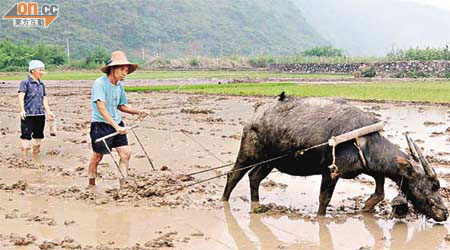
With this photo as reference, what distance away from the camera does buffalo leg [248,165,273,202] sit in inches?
263

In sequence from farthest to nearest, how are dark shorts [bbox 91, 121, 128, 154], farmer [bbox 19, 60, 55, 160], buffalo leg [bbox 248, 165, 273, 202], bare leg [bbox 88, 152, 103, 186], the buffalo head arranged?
farmer [bbox 19, 60, 55, 160] → bare leg [bbox 88, 152, 103, 186] → dark shorts [bbox 91, 121, 128, 154] → buffalo leg [bbox 248, 165, 273, 202] → the buffalo head

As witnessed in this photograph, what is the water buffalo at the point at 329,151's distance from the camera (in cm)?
580

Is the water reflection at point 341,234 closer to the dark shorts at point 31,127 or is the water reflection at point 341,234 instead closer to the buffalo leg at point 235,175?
the buffalo leg at point 235,175

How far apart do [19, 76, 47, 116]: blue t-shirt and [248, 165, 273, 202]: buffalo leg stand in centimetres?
437


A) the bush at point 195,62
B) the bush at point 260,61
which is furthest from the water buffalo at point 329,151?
the bush at point 195,62

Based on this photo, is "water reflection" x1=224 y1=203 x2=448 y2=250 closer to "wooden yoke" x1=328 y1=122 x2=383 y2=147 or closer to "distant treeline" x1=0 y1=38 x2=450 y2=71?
"wooden yoke" x1=328 y1=122 x2=383 y2=147

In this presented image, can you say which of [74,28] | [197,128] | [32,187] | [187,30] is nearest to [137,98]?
[197,128]

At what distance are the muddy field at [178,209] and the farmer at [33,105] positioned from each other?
1.64 feet

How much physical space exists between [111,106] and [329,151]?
9.21 ft

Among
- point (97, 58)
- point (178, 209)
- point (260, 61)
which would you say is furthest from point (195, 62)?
point (178, 209)

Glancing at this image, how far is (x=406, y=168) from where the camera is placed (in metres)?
5.80

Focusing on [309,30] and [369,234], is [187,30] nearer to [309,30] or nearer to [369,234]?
[309,30]

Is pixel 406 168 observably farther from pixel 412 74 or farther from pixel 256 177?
pixel 412 74

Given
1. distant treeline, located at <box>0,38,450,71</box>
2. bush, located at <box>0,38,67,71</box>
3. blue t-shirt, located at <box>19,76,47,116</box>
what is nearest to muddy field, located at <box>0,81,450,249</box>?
blue t-shirt, located at <box>19,76,47,116</box>
